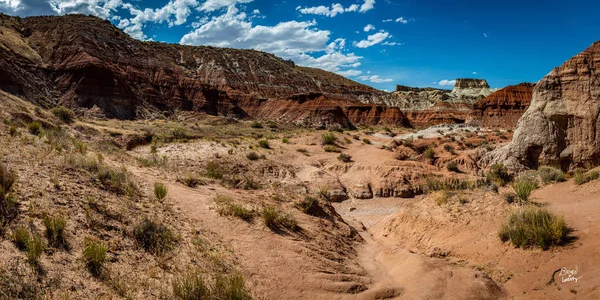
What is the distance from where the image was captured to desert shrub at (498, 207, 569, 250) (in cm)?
702

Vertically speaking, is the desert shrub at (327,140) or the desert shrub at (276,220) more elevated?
the desert shrub at (327,140)

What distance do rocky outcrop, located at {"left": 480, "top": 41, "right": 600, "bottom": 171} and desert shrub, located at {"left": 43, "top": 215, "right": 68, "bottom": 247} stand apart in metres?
17.3

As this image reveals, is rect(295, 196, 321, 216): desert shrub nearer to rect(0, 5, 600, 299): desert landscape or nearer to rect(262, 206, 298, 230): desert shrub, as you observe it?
rect(0, 5, 600, 299): desert landscape

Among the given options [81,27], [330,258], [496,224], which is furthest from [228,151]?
[81,27]

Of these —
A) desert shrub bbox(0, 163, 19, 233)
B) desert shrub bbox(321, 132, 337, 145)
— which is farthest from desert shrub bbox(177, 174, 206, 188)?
desert shrub bbox(321, 132, 337, 145)

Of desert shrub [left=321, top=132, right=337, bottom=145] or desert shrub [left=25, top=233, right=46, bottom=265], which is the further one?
desert shrub [left=321, top=132, right=337, bottom=145]

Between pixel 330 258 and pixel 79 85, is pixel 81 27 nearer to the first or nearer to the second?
pixel 79 85

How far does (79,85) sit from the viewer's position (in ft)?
140

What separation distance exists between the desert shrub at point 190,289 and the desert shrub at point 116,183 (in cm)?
403

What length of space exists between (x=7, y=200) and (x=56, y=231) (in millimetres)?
1236

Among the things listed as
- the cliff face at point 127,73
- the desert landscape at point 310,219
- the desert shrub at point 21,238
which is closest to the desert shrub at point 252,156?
the desert landscape at point 310,219

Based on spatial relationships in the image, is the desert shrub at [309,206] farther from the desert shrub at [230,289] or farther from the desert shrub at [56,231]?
the desert shrub at [56,231]

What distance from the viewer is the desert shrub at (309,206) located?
37.5 ft

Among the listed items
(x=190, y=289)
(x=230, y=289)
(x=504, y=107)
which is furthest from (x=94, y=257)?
(x=504, y=107)
